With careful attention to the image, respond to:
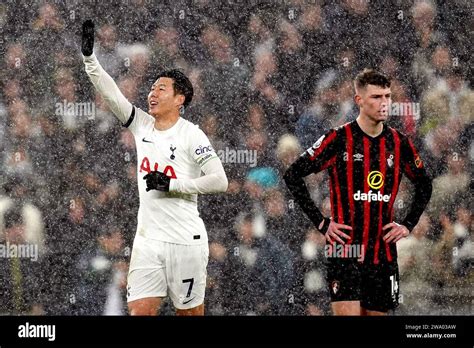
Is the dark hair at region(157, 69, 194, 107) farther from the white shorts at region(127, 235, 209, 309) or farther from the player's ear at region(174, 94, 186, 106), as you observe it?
the white shorts at region(127, 235, 209, 309)

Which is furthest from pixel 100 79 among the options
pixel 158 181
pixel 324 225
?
pixel 324 225

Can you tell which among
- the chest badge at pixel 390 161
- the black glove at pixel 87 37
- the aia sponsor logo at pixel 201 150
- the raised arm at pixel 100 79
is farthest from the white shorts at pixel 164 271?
the chest badge at pixel 390 161

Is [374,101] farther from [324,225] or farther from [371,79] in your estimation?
[324,225]

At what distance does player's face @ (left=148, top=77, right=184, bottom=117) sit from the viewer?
19.6ft

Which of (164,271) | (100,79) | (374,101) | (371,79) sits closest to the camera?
(164,271)

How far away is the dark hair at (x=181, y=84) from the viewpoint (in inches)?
239

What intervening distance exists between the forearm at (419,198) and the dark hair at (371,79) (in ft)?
2.28

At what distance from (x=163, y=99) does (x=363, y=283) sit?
1752 millimetres

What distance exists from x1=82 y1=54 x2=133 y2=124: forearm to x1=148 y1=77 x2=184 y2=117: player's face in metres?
0.15

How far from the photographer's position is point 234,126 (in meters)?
6.66

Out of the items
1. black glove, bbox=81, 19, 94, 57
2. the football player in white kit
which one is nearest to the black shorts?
the football player in white kit
